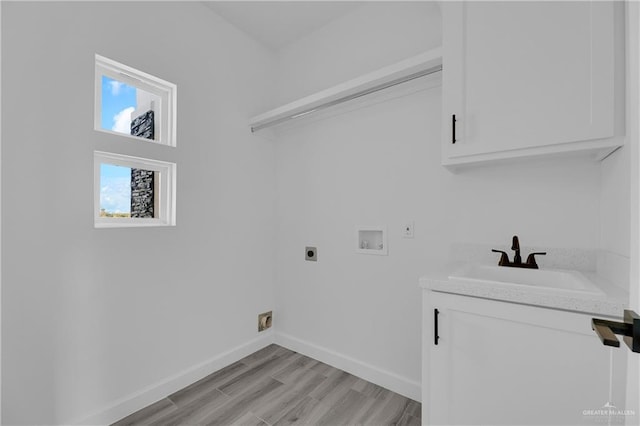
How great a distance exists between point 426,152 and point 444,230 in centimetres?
51

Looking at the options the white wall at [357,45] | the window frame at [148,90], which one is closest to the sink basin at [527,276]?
the white wall at [357,45]

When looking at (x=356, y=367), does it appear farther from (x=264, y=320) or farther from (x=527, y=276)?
(x=527, y=276)

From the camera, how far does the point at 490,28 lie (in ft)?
4.31

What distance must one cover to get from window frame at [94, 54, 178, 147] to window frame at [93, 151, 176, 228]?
0.14 meters

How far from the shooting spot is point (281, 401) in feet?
6.02

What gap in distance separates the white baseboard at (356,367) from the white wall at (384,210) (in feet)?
0.04

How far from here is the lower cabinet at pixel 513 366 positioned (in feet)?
3.15

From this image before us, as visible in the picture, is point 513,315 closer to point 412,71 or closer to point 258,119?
point 412,71

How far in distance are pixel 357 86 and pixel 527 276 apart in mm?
1411

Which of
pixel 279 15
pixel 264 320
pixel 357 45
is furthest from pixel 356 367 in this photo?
pixel 279 15

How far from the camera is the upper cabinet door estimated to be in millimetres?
1106

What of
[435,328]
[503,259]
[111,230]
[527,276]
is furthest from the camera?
[111,230]

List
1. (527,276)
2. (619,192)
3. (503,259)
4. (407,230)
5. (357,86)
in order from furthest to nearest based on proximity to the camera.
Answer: (407,230)
(357,86)
(503,259)
(527,276)
(619,192)

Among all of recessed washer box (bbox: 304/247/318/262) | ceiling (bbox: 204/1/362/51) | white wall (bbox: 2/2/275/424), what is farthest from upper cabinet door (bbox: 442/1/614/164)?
white wall (bbox: 2/2/275/424)
